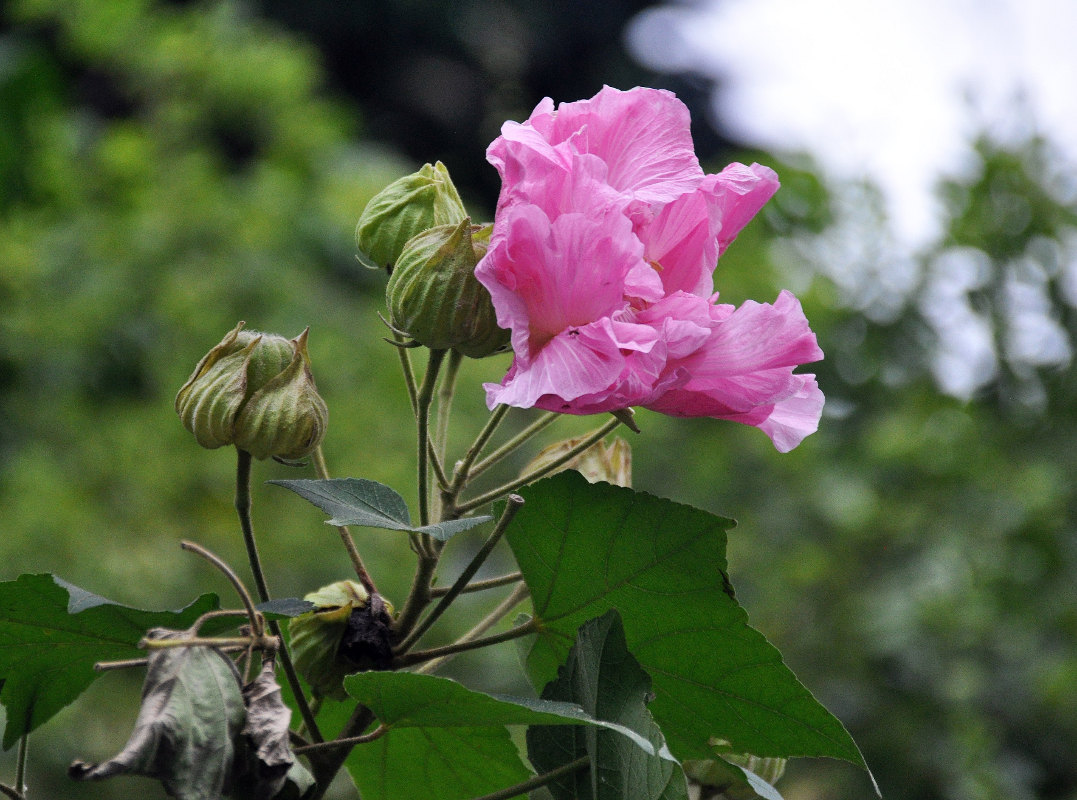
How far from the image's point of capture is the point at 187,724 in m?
0.43

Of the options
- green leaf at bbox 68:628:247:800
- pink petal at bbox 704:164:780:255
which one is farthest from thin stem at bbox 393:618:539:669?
pink petal at bbox 704:164:780:255

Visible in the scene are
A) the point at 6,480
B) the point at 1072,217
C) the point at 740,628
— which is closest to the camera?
the point at 740,628

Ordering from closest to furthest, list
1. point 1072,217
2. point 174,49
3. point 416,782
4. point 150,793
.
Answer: point 416,782
point 1072,217
point 150,793
point 174,49

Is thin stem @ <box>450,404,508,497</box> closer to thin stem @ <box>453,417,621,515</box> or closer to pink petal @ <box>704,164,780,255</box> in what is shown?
thin stem @ <box>453,417,621,515</box>

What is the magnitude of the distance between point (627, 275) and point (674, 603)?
6.2 inches

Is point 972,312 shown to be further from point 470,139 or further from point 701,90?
point 701,90

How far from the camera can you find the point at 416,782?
625 mm

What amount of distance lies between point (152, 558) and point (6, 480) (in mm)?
584

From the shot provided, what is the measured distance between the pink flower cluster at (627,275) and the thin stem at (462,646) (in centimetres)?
12

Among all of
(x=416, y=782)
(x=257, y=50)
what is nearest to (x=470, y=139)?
(x=257, y=50)

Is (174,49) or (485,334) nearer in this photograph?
(485,334)

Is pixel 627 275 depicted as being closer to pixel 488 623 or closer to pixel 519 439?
pixel 519 439

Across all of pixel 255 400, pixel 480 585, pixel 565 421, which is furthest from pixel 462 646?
pixel 565 421

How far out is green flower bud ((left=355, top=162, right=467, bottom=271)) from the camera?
0.56m
